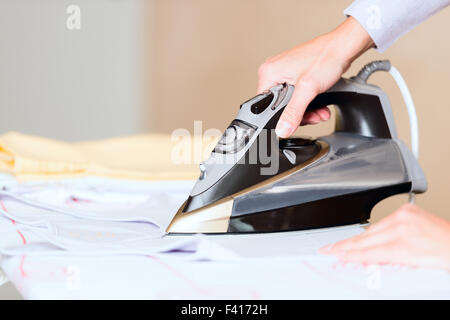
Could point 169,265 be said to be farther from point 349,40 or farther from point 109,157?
point 109,157

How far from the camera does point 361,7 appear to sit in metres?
1.13

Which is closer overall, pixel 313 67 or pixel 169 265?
pixel 169 265

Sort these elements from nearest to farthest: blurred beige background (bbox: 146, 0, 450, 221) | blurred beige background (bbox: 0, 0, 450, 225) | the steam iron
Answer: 1. the steam iron
2. blurred beige background (bbox: 146, 0, 450, 221)
3. blurred beige background (bbox: 0, 0, 450, 225)

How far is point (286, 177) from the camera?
3.28ft

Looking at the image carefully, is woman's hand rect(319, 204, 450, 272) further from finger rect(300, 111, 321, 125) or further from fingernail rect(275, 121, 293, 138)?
finger rect(300, 111, 321, 125)

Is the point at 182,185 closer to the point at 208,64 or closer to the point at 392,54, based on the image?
the point at 392,54

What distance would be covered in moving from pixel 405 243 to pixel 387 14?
53cm

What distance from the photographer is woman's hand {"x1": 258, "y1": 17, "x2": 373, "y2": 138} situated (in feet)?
3.43

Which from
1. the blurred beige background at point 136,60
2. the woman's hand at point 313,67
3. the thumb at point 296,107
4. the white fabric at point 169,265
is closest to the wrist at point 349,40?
the woman's hand at point 313,67

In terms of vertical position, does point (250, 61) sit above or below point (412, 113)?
above

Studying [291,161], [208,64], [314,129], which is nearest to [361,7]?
[291,161]

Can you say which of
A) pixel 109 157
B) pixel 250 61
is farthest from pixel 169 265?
pixel 250 61

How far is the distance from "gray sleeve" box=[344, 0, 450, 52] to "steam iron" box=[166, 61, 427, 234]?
0.36 feet

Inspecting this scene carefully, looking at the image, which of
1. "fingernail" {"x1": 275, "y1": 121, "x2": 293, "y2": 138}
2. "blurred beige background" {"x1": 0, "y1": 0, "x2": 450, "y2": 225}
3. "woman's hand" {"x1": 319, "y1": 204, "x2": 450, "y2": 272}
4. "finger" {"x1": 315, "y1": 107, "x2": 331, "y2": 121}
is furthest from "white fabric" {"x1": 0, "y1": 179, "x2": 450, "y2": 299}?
"blurred beige background" {"x1": 0, "y1": 0, "x2": 450, "y2": 225}
